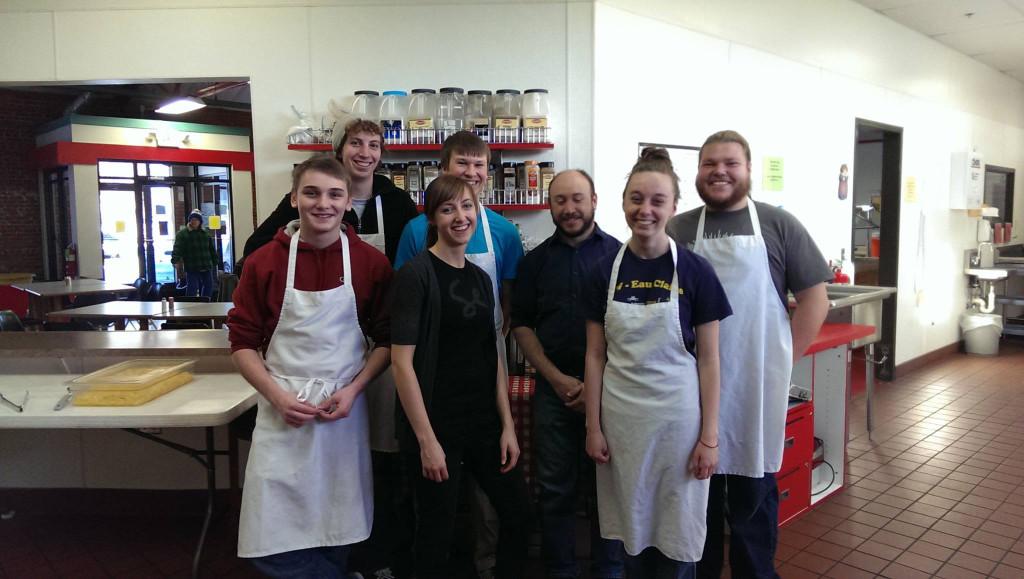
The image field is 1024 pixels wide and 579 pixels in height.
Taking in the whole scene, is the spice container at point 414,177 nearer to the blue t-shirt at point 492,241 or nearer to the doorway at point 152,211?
the blue t-shirt at point 492,241

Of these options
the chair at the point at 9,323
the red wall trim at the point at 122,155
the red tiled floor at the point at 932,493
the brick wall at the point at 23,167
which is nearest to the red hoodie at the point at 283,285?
the red tiled floor at the point at 932,493

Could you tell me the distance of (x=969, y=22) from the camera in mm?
5938

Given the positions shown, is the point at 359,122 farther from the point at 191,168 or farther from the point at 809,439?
the point at 191,168

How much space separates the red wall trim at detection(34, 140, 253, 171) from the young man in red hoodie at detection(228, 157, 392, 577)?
30.2 feet

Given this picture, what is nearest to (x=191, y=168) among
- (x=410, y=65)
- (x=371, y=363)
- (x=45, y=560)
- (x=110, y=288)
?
(x=110, y=288)

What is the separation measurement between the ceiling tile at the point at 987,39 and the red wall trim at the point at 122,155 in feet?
31.3

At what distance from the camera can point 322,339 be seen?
1.87m

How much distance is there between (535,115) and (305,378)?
2672 mm

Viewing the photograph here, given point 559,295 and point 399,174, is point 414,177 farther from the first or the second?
point 559,295

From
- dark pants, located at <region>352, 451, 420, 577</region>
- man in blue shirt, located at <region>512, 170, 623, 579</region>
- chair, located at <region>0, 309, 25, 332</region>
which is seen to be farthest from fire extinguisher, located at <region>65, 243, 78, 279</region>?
man in blue shirt, located at <region>512, 170, 623, 579</region>

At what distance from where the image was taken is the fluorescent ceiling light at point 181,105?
365 inches

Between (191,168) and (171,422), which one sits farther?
(191,168)

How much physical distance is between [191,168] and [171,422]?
9518 millimetres

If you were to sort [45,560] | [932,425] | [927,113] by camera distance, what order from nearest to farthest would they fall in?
[45,560] < [932,425] < [927,113]
